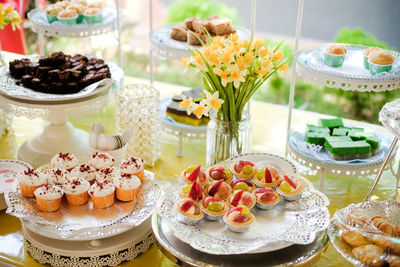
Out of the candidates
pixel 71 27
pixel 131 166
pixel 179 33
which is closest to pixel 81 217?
pixel 131 166

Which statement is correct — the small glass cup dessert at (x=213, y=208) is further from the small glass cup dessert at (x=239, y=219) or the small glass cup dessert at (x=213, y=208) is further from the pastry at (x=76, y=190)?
the pastry at (x=76, y=190)

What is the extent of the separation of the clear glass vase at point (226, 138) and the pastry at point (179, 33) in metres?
0.51

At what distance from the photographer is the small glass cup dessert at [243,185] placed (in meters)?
1.91

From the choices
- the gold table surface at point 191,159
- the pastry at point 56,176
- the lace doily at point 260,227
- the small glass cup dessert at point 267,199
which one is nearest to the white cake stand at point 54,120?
the gold table surface at point 191,159

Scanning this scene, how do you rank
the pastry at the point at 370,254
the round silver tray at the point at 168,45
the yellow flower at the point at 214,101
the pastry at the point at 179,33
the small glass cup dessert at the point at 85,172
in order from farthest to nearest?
the pastry at the point at 179,33
the round silver tray at the point at 168,45
the small glass cup dessert at the point at 85,172
the yellow flower at the point at 214,101
the pastry at the point at 370,254

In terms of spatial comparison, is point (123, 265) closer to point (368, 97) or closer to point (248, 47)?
point (248, 47)

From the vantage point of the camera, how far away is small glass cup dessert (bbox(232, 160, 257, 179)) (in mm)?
1996

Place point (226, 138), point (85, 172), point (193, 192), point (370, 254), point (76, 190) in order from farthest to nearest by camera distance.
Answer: point (226, 138), point (85, 172), point (76, 190), point (193, 192), point (370, 254)

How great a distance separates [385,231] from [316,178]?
76 centimetres

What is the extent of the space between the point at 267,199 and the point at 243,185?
0.36 ft

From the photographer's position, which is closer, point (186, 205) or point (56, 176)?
point (186, 205)

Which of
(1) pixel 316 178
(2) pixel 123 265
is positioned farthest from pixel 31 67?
(1) pixel 316 178

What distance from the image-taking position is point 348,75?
2.08 m

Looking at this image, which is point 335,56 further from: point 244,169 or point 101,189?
point 101,189
